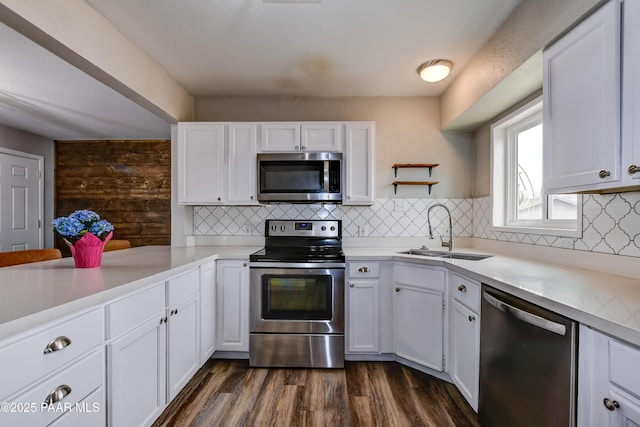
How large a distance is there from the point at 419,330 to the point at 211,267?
1618mm

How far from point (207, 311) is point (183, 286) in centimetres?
47

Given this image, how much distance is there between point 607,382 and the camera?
0.88 m

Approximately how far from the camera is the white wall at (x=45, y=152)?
4.12 metres

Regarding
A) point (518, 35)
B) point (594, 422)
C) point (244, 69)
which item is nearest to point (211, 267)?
point (244, 69)

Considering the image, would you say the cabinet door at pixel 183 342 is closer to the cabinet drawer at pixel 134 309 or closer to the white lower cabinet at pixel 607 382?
the cabinet drawer at pixel 134 309

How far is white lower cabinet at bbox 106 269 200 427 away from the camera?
48.5 inches

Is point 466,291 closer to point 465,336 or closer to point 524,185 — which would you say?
point 465,336

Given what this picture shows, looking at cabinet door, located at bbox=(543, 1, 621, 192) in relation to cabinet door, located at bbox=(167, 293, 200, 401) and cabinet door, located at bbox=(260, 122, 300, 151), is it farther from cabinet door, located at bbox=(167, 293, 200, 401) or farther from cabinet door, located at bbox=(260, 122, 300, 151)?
cabinet door, located at bbox=(167, 293, 200, 401)

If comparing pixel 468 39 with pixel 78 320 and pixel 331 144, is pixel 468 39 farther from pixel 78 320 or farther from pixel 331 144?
pixel 78 320

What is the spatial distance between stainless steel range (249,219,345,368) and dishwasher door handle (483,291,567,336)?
3.46 feet

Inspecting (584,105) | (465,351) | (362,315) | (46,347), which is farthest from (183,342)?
(584,105)

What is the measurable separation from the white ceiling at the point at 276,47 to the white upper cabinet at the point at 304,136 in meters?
0.39

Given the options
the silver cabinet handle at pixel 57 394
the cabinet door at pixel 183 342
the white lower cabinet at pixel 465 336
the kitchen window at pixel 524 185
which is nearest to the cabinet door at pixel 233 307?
the cabinet door at pixel 183 342

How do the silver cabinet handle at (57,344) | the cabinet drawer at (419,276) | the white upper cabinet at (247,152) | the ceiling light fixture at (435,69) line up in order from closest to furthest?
the silver cabinet handle at (57,344) → the cabinet drawer at (419,276) → the ceiling light fixture at (435,69) → the white upper cabinet at (247,152)
